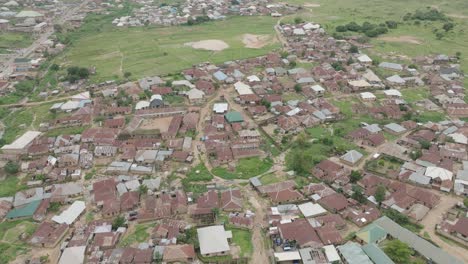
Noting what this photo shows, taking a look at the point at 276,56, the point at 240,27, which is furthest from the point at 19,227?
the point at 240,27

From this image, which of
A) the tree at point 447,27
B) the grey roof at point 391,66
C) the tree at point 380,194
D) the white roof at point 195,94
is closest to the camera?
the tree at point 380,194

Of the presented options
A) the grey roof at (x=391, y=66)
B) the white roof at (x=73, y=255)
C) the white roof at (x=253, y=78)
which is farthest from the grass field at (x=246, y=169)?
the grey roof at (x=391, y=66)

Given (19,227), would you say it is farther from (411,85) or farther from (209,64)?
(411,85)

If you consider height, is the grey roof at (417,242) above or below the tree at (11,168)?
below

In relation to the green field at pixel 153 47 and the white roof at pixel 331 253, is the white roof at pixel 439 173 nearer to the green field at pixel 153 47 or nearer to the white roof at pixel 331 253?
the white roof at pixel 331 253

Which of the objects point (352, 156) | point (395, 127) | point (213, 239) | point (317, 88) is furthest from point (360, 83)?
point (213, 239)

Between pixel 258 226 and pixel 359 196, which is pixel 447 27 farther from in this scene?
pixel 258 226

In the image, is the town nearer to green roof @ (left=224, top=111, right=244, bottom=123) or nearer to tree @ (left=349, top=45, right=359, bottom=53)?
green roof @ (left=224, top=111, right=244, bottom=123)
